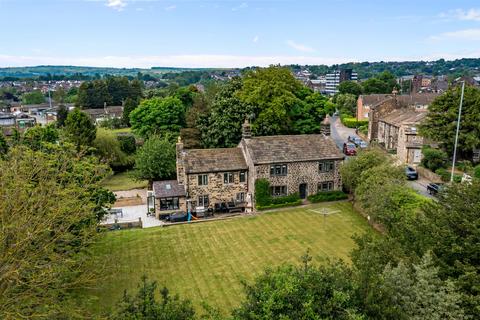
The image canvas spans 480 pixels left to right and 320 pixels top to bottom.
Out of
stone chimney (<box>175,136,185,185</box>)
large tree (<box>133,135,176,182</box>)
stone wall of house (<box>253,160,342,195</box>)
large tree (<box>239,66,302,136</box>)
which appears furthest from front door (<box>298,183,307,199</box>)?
large tree (<box>133,135,176,182</box>)

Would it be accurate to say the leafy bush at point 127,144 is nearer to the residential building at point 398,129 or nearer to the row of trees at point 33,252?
the residential building at point 398,129

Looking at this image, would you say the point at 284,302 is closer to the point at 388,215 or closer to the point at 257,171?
the point at 388,215

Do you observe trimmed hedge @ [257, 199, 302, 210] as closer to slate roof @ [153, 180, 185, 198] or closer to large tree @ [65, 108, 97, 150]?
slate roof @ [153, 180, 185, 198]

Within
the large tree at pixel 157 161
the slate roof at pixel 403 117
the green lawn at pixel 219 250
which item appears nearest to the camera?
the green lawn at pixel 219 250

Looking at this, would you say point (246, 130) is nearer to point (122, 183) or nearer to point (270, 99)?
point (270, 99)

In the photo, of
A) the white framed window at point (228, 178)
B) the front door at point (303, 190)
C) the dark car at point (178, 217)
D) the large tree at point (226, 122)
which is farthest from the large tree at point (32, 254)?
the large tree at point (226, 122)

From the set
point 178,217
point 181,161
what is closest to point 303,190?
point 181,161

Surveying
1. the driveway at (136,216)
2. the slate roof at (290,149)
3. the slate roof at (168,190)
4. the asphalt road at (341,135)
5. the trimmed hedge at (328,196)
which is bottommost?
the driveway at (136,216)

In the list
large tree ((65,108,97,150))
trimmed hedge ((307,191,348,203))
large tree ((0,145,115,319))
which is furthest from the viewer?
large tree ((65,108,97,150))
